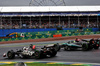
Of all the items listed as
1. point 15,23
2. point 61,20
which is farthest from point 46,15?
point 15,23

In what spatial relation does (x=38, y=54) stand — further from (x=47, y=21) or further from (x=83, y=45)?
(x=47, y=21)

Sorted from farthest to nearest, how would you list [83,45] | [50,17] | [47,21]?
[50,17], [47,21], [83,45]

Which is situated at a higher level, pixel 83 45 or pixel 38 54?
pixel 83 45

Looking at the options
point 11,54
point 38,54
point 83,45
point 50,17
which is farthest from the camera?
point 50,17

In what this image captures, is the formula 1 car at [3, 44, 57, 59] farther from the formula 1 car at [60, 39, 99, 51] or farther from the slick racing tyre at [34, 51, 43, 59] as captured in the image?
the formula 1 car at [60, 39, 99, 51]

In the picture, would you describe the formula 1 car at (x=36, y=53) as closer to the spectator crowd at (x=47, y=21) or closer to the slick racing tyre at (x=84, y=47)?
the slick racing tyre at (x=84, y=47)

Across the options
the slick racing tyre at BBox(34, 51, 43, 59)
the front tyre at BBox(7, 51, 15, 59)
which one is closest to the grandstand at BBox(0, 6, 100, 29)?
the front tyre at BBox(7, 51, 15, 59)

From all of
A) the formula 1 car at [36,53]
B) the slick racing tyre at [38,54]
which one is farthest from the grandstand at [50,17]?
the slick racing tyre at [38,54]

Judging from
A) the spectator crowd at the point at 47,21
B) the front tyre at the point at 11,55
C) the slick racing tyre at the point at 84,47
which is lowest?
the front tyre at the point at 11,55

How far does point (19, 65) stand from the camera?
5.90 m

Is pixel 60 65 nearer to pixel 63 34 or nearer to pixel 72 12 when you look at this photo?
pixel 63 34

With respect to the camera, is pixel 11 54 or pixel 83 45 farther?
pixel 83 45

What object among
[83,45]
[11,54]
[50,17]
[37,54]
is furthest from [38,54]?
[50,17]

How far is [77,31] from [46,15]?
9.61 m
